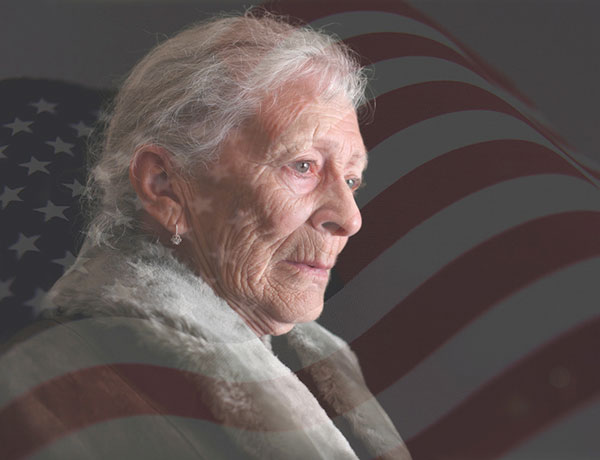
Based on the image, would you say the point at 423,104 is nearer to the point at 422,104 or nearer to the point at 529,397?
the point at 422,104

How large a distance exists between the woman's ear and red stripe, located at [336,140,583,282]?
336 mm

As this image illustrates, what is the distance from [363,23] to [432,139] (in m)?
0.26

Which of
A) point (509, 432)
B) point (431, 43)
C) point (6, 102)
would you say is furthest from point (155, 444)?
point (431, 43)

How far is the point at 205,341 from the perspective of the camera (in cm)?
80

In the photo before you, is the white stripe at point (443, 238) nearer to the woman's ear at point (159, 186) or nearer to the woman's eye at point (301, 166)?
the woman's eye at point (301, 166)

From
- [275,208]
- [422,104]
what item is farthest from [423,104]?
[275,208]

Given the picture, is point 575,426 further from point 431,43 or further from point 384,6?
point 384,6

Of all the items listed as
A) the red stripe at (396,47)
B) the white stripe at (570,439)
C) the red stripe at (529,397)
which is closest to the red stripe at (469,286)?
the red stripe at (529,397)

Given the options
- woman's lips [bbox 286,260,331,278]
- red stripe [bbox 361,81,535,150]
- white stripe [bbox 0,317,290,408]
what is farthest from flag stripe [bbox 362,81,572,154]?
white stripe [bbox 0,317,290,408]

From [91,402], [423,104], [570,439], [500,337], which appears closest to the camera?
[91,402]

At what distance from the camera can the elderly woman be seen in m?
0.76

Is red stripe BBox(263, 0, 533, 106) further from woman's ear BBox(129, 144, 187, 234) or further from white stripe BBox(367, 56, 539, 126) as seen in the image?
woman's ear BBox(129, 144, 187, 234)

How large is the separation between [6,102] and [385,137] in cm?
70

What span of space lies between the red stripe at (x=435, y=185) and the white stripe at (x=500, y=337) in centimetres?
17
